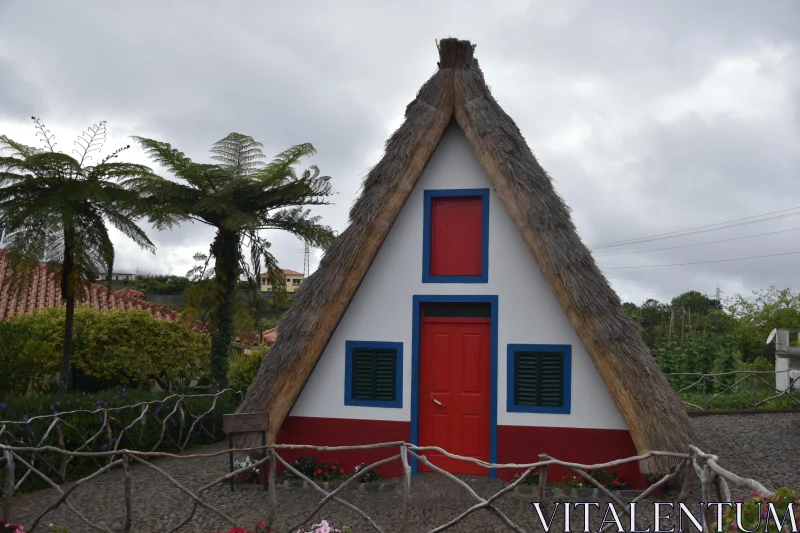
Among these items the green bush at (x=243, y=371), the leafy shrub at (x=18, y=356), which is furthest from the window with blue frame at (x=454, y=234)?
the leafy shrub at (x=18, y=356)

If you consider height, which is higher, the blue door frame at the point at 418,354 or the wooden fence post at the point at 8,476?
the blue door frame at the point at 418,354

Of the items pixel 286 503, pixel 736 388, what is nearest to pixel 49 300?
pixel 286 503

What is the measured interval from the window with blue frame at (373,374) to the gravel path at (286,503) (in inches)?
46.3

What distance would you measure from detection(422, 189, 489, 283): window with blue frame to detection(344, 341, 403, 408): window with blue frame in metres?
1.13

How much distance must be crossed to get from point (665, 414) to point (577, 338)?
1.39m

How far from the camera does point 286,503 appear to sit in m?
7.52

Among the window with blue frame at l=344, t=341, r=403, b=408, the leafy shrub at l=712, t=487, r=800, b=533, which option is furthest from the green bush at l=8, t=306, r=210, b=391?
the leafy shrub at l=712, t=487, r=800, b=533

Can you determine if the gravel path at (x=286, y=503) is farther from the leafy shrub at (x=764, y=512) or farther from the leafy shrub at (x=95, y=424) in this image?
the leafy shrub at (x=764, y=512)

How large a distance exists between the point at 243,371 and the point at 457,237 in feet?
27.5

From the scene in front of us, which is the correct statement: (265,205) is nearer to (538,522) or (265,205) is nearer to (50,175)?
(50,175)

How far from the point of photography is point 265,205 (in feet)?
48.8

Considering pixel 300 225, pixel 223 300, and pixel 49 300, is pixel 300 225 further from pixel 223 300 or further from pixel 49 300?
pixel 49 300

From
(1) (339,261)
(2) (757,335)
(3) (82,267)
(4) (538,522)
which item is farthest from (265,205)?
(2) (757,335)

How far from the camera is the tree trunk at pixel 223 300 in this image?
14336 mm
